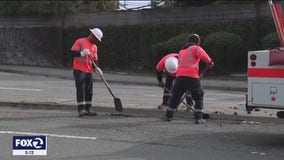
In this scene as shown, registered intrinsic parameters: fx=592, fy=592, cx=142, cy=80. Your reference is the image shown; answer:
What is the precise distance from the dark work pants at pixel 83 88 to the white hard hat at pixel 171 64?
1.66m

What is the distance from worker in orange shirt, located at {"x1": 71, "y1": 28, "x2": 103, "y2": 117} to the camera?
12320 mm

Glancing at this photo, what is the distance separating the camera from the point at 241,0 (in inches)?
1107

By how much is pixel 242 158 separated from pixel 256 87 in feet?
5.11

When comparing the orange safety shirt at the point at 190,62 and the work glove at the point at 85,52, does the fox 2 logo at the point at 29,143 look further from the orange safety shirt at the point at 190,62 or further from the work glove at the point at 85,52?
the work glove at the point at 85,52

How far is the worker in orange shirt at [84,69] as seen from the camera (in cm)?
1232

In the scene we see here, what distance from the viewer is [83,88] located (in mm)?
12438

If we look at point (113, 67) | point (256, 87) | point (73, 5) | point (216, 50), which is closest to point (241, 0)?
point (216, 50)

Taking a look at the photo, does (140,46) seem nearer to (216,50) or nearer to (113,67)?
(113,67)

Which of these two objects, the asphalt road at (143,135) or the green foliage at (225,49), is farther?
the green foliage at (225,49)

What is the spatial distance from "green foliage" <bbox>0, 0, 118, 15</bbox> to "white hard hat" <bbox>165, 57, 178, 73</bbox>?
69.2 feet

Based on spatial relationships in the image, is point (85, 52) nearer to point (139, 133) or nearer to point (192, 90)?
point (192, 90)

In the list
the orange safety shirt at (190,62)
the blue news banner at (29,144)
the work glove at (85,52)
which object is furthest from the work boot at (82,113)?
the blue news banner at (29,144)

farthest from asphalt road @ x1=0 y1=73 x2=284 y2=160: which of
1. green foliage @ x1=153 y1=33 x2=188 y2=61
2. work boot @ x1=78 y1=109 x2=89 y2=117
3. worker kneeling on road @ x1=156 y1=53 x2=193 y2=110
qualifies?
green foliage @ x1=153 y1=33 x2=188 y2=61

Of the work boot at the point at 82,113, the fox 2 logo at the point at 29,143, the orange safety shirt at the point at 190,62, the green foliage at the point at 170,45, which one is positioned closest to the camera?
the fox 2 logo at the point at 29,143
